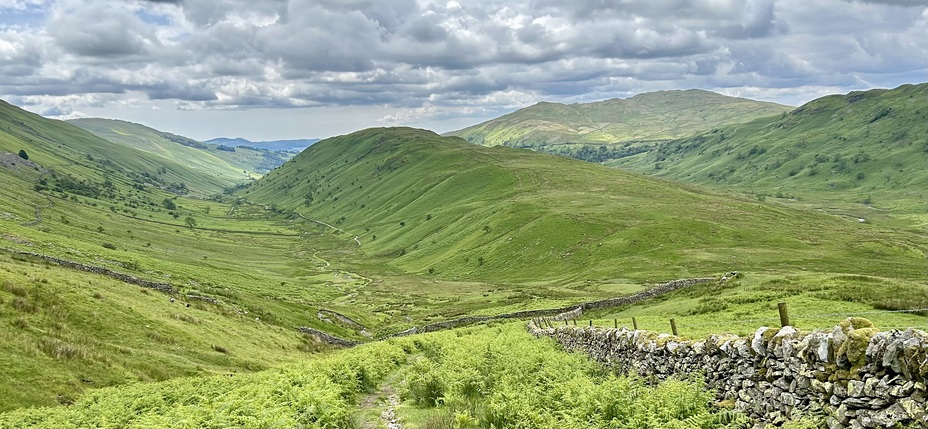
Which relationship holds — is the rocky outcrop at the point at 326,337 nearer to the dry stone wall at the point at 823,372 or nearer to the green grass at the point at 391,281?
the green grass at the point at 391,281

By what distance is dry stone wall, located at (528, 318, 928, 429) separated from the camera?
8.41 m

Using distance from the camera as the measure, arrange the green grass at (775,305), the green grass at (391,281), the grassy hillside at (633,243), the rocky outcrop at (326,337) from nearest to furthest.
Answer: the green grass at (391,281)
the green grass at (775,305)
the rocky outcrop at (326,337)
the grassy hillside at (633,243)

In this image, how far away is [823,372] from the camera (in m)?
10.0

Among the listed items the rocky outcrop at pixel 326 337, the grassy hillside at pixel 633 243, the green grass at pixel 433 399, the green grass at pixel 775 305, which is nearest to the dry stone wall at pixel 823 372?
the green grass at pixel 433 399

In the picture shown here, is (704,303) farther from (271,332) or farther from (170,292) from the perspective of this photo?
(170,292)

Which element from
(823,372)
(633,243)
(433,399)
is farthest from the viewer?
(633,243)

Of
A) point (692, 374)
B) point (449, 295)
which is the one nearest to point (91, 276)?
point (692, 374)

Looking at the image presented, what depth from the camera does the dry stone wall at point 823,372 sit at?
27.6 ft

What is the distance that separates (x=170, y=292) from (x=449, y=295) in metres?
64.6

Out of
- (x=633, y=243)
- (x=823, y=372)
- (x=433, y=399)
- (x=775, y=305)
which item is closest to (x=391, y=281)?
(x=633, y=243)

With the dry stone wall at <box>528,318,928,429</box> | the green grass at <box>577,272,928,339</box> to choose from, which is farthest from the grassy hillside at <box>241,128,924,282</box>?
the dry stone wall at <box>528,318,928,429</box>

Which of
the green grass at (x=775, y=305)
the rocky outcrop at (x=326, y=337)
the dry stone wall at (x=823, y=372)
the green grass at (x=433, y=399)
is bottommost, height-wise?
the rocky outcrop at (x=326, y=337)

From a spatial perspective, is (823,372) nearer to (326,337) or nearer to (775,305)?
(775,305)

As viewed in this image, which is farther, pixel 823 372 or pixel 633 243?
pixel 633 243
